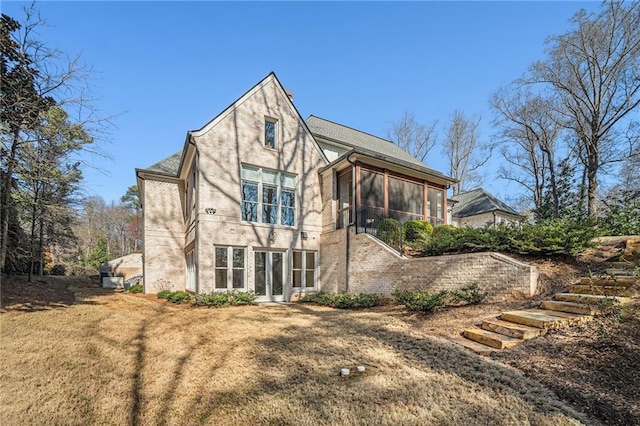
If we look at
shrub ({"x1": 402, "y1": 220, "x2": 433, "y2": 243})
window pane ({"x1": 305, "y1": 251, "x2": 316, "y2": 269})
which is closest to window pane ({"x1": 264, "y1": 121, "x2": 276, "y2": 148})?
window pane ({"x1": 305, "y1": 251, "x2": 316, "y2": 269})

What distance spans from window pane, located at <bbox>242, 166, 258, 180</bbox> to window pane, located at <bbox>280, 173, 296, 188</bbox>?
3.90ft

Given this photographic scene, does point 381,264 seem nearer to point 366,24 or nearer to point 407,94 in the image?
point 366,24

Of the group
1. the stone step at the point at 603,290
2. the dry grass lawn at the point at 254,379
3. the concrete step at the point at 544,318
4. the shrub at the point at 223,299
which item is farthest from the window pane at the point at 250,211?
the stone step at the point at 603,290

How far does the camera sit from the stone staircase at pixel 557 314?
475 centimetres

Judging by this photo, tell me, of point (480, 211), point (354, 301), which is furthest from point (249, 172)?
point (480, 211)

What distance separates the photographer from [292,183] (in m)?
13.3

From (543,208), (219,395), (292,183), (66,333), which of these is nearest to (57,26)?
(66,333)

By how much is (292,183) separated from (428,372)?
1034 cm

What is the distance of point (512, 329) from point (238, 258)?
9401 mm

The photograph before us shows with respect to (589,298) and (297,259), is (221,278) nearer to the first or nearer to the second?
(297,259)

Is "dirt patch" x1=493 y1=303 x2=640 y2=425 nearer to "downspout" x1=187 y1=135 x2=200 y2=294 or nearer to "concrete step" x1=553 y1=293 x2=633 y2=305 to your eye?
"concrete step" x1=553 y1=293 x2=633 y2=305

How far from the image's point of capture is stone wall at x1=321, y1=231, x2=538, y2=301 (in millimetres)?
7008

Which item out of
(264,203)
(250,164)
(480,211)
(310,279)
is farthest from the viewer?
(480,211)

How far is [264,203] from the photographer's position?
12.5 metres
